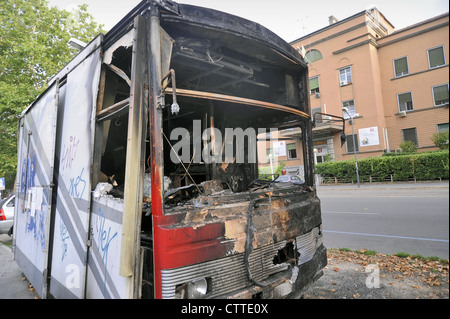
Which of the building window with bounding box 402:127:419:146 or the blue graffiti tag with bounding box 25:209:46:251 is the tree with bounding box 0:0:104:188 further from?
the building window with bounding box 402:127:419:146

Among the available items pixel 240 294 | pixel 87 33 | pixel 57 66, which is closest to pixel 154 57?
pixel 240 294

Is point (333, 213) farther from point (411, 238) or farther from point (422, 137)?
point (422, 137)

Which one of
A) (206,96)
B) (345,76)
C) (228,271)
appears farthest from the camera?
(345,76)

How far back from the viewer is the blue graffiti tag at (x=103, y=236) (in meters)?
2.43

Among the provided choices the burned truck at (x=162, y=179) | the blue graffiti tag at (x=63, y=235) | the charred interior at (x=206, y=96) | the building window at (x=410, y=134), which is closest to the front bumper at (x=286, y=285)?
the burned truck at (x=162, y=179)

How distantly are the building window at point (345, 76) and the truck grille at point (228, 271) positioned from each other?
80.7ft

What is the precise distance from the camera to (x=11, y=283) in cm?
475

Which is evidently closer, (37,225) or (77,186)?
(77,186)

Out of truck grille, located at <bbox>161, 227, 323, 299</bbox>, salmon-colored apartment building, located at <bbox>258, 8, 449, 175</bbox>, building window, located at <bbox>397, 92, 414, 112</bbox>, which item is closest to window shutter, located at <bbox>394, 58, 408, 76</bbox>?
salmon-colored apartment building, located at <bbox>258, 8, 449, 175</bbox>

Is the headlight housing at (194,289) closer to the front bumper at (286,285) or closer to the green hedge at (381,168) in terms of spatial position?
the front bumper at (286,285)

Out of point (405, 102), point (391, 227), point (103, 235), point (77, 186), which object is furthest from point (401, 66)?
point (103, 235)

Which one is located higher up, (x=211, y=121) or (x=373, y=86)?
(x=373, y=86)

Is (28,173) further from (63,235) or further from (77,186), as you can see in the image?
(77,186)

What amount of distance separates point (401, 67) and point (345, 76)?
4.23 metres
